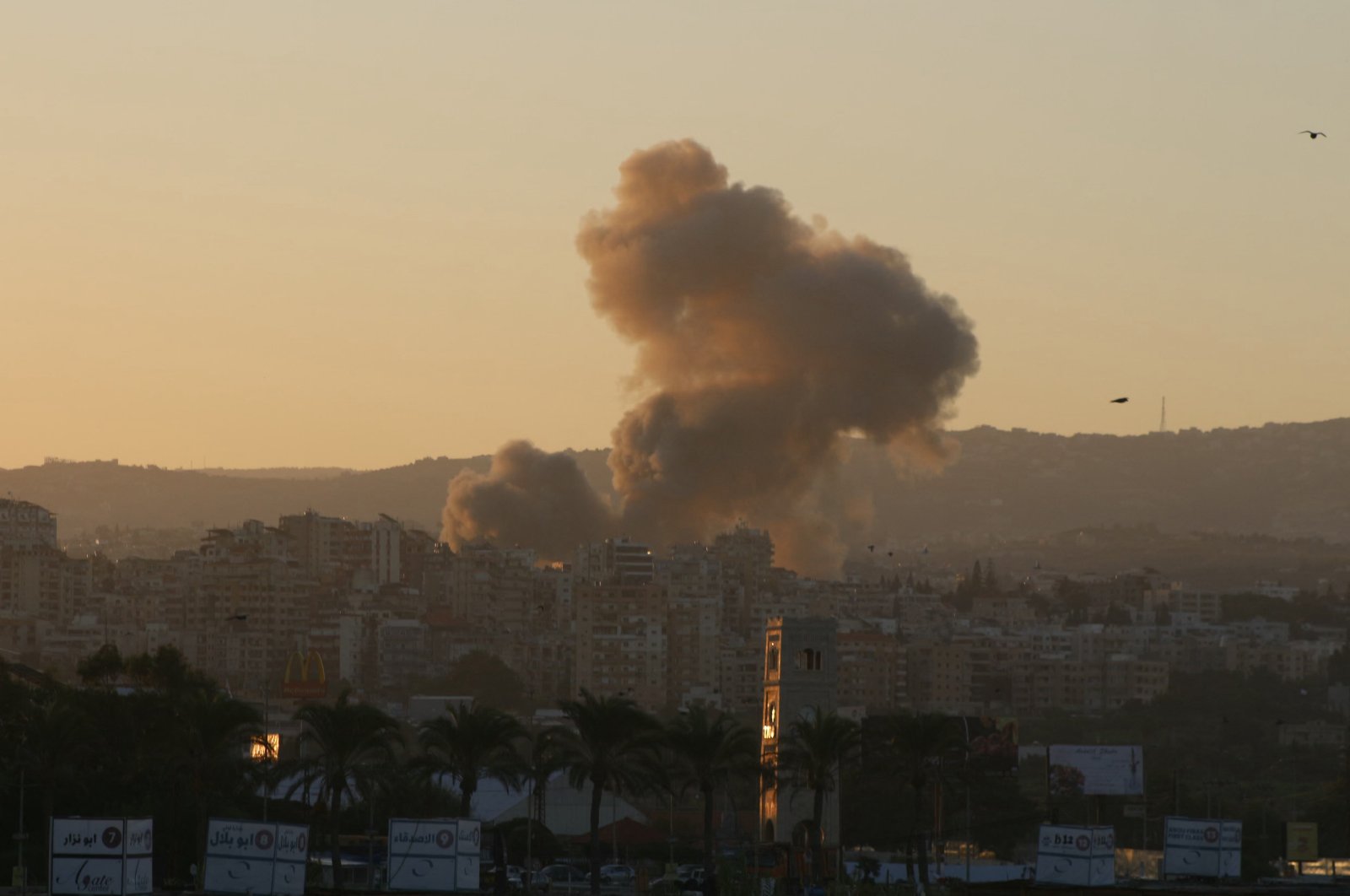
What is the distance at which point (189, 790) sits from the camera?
59.8 m

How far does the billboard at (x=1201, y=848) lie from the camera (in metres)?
57.9

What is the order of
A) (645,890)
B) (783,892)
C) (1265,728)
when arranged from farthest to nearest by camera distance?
(1265,728)
(645,890)
(783,892)

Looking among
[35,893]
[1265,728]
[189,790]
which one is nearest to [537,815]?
[189,790]

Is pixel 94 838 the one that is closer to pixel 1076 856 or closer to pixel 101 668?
pixel 1076 856

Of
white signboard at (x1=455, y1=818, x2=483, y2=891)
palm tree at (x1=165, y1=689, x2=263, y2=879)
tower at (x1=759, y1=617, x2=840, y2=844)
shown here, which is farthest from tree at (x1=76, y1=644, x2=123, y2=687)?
white signboard at (x1=455, y1=818, x2=483, y2=891)

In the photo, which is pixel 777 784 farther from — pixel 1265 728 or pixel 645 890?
pixel 1265 728

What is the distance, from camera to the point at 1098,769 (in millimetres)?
84250

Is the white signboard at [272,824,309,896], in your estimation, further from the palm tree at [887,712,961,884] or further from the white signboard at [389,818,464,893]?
the palm tree at [887,712,961,884]

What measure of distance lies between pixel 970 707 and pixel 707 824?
12009 cm

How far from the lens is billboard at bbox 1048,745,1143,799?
272ft

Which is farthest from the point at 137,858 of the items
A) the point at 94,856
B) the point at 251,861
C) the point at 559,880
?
the point at 559,880

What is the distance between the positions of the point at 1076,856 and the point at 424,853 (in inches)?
529

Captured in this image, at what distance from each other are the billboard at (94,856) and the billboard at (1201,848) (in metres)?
24.4

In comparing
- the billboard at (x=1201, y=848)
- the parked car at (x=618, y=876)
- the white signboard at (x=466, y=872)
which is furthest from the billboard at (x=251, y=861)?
the billboard at (x=1201, y=848)
